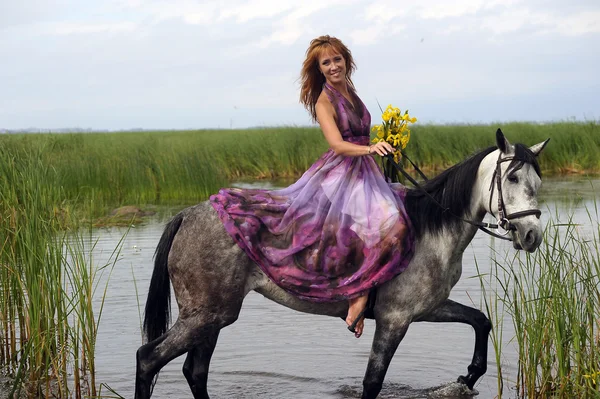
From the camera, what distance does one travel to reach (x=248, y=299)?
875 cm

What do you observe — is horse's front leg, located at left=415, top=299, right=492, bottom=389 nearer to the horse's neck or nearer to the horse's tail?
the horse's neck

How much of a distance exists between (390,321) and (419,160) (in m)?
17.6

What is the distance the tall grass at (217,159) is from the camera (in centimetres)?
1591

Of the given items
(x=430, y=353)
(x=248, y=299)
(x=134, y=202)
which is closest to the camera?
(x=430, y=353)

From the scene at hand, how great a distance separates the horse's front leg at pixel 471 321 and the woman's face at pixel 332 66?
1.57 m

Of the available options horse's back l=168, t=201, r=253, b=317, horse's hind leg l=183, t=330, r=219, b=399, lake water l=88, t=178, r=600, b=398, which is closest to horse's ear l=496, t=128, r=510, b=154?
lake water l=88, t=178, r=600, b=398

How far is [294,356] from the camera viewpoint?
657cm

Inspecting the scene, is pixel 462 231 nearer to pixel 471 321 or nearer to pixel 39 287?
pixel 471 321

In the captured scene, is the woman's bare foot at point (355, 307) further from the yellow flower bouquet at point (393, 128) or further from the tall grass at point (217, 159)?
the tall grass at point (217, 159)

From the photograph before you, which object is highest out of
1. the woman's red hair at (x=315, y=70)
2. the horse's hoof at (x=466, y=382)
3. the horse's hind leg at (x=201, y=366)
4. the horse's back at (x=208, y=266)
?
the woman's red hair at (x=315, y=70)

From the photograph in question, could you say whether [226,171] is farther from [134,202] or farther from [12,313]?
[12,313]

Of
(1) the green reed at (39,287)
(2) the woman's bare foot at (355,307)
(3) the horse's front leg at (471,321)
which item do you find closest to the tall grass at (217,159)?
(1) the green reed at (39,287)

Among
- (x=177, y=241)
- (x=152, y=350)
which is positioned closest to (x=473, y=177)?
(x=177, y=241)

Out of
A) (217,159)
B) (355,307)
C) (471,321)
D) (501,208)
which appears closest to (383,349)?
(355,307)
